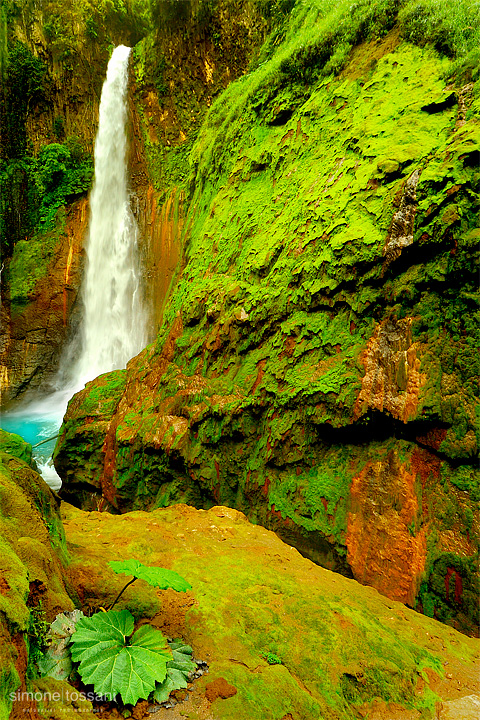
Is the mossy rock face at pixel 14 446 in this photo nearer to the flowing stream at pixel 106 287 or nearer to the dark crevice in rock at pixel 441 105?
the dark crevice in rock at pixel 441 105

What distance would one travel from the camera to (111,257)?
1315 centimetres

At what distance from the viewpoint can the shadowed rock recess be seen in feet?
10.8

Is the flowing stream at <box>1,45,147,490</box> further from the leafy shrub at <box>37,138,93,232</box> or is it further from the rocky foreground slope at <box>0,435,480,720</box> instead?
the rocky foreground slope at <box>0,435,480,720</box>

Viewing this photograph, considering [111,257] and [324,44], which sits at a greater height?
[324,44]

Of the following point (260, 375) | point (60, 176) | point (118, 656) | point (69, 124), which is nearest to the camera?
point (118, 656)

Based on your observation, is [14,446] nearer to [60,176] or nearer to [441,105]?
[441,105]

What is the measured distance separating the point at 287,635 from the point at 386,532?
4.93 ft

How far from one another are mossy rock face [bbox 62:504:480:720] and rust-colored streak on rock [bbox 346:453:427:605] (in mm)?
207

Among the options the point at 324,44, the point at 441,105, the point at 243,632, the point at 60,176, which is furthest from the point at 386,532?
the point at 60,176

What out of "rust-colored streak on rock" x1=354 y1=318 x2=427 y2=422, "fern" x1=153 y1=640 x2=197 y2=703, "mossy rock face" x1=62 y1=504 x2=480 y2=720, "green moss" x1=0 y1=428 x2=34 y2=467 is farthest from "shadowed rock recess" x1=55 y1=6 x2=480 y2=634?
"green moss" x1=0 y1=428 x2=34 y2=467

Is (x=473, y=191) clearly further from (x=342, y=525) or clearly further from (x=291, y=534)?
(x=291, y=534)

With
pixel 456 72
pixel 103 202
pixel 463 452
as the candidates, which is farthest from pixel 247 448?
pixel 103 202

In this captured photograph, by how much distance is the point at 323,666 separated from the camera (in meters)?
2.16

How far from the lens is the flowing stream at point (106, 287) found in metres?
12.3
